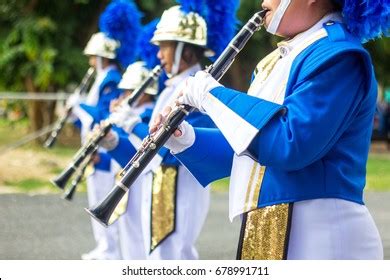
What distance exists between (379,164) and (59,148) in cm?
507

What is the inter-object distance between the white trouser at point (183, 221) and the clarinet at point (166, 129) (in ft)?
4.88

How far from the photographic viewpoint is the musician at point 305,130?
2428 millimetres

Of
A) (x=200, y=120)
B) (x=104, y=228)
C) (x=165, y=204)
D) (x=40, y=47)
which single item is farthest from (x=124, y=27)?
(x=40, y=47)

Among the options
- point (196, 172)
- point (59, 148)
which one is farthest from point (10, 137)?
point (196, 172)

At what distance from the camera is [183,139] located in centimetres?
294

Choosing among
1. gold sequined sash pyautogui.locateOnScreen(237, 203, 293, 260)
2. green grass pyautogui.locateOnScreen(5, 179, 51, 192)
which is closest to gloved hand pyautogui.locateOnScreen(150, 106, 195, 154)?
gold sequined sash pyautogui.locateOnScreen(237, 203, 293, 260)

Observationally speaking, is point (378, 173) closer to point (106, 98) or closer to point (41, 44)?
point (41, 44)

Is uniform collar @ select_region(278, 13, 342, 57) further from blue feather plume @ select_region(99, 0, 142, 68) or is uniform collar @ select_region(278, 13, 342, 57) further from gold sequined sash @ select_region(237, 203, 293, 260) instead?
blue feather plume @ select_region(99, 0, 142, 68)

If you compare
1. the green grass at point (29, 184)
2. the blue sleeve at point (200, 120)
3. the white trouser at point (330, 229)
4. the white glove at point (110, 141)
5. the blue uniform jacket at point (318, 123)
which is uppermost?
the blue uniform jacket at point (318, 123)

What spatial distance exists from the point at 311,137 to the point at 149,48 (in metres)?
3.34

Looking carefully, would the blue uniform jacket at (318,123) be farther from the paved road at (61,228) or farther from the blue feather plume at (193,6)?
the paved road at (61,228)

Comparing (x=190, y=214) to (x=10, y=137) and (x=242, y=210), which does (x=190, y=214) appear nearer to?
(x=242, y=210)

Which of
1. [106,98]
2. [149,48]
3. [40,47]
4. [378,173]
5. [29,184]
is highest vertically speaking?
[149,48]

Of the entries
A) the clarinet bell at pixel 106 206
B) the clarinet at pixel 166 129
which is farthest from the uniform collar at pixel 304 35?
the clarinet bell at pixel 106 206
